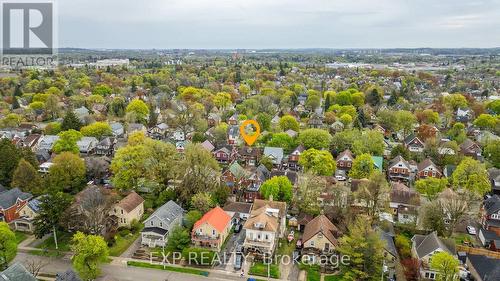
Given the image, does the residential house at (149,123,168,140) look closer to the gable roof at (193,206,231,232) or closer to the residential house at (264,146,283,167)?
the residential house at (264,146,283,167)

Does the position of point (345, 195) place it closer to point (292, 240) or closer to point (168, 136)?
point (292, 240)

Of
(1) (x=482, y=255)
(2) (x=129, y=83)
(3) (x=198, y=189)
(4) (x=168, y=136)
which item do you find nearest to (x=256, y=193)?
(3) (x=198, y=189)

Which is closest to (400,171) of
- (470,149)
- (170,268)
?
(470,149)

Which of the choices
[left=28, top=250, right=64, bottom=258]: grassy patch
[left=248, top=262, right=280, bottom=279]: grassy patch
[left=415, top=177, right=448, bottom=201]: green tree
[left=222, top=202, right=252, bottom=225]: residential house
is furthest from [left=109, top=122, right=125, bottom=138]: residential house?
[left=415, top=177, right=448, bottom=201]: green tree

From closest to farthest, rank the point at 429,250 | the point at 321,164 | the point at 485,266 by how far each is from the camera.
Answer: the point at 485,266, the point at 429,250, the point at 321,164

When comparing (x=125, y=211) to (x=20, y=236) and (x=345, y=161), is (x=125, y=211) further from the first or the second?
(x=345, y=161)
